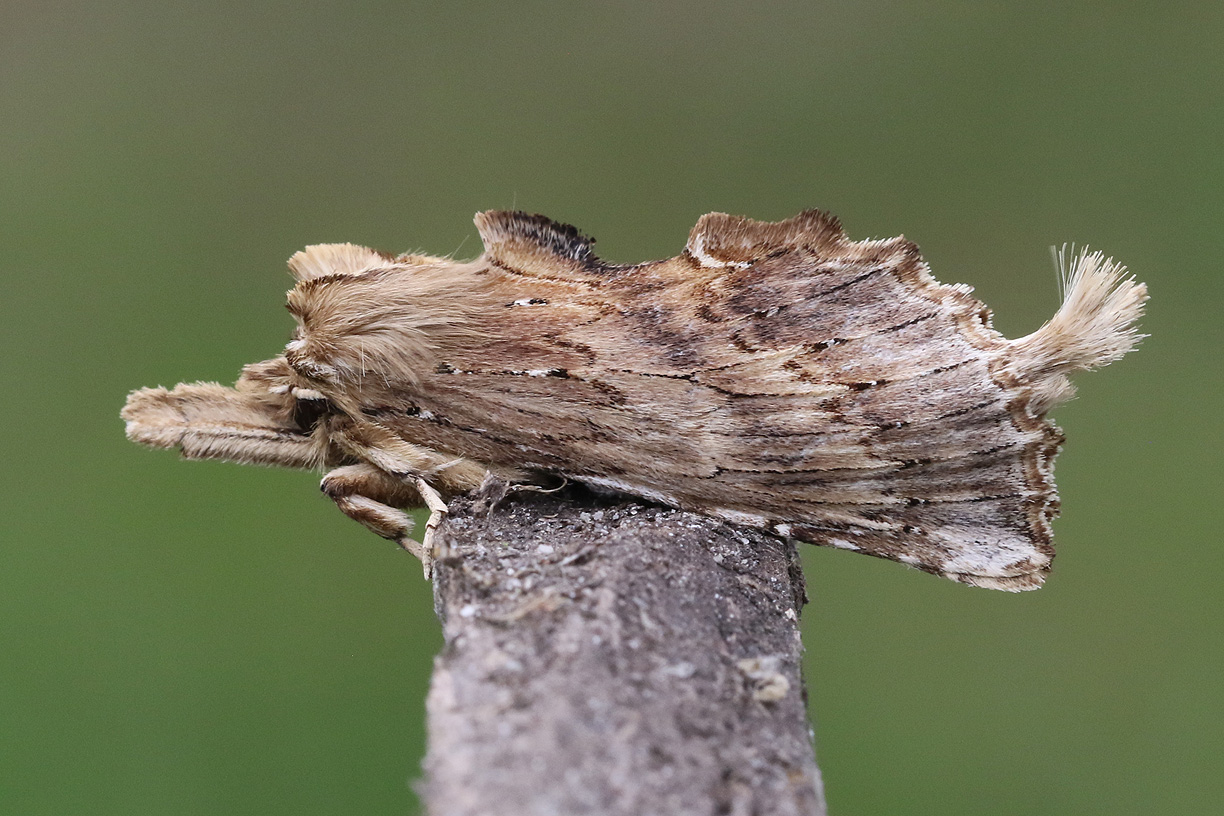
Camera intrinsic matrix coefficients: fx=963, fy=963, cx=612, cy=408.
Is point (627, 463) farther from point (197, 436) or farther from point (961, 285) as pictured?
point (197, 436)

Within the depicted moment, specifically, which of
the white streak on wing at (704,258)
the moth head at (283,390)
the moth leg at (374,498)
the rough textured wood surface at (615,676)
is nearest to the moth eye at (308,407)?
the moth head at (283,390)

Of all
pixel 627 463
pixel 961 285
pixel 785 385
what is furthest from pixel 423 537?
pixel 961 285

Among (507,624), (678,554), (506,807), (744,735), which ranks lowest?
(506,807)

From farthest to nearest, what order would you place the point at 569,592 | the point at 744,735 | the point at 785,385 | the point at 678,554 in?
1. the point at 785,385
2. the point at 678,554
3. the point at 569,592
4. the point at 744,735

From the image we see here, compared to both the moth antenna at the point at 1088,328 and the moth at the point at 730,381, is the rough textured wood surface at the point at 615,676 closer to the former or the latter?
the moth at the point at 730,381

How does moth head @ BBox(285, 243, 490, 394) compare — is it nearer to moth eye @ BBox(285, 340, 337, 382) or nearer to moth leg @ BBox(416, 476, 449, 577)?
moth eye @ BBox(285, 340, 337, 382)

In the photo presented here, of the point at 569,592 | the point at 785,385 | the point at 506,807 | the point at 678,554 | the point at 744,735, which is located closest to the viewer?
the point at 506,807
